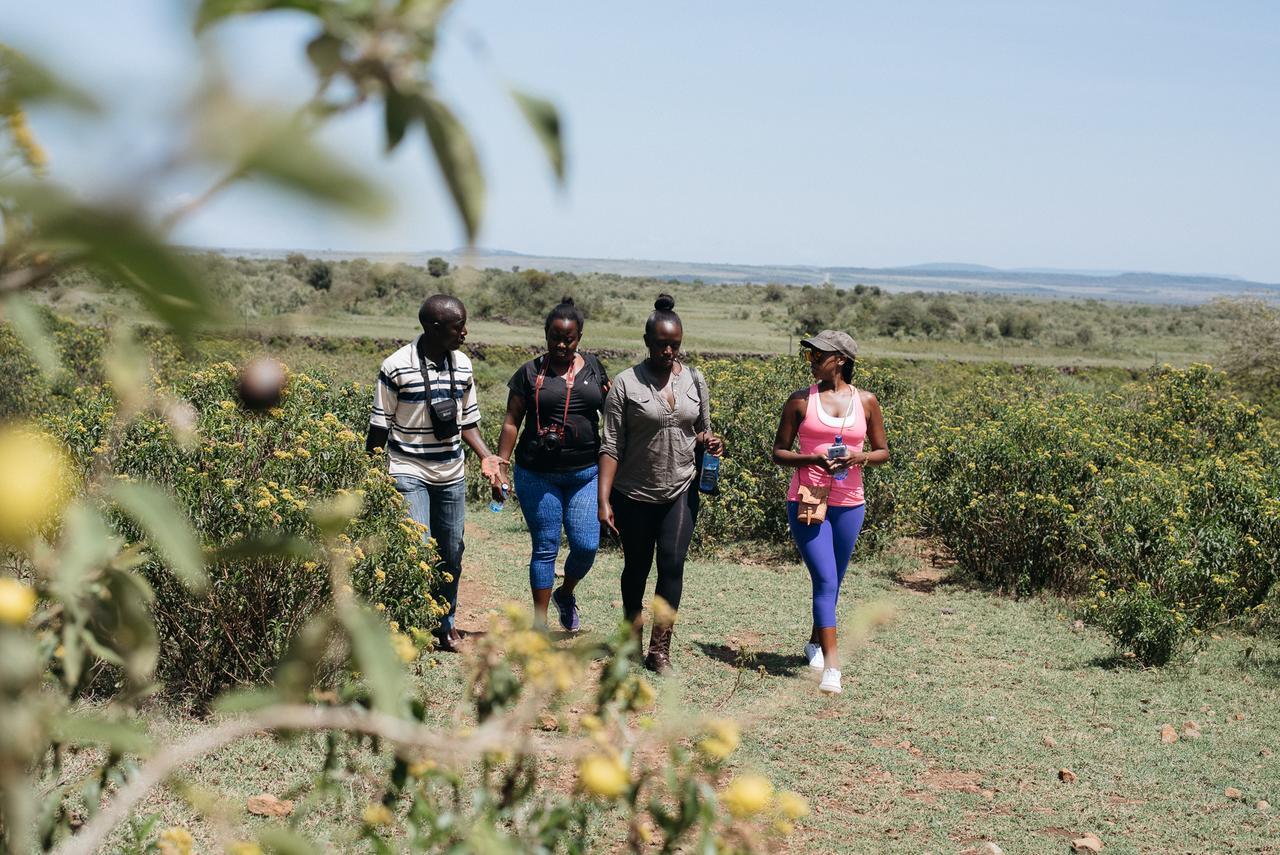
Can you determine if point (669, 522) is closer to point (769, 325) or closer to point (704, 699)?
point (704, 699)

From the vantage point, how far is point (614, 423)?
4641mm

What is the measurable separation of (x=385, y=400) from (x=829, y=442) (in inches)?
71.8

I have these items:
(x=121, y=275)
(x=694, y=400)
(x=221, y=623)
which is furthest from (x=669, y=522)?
(x=121, y=275)

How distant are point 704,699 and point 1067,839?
1.53m

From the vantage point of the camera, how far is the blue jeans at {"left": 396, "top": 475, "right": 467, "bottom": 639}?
4.59 m

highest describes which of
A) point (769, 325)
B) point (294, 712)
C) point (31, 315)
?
point (31, 315)

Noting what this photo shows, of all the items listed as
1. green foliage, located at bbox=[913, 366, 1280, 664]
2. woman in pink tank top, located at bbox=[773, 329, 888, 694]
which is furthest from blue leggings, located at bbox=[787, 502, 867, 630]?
green foliage, located at bbox=[913, 366, 1280, 664]

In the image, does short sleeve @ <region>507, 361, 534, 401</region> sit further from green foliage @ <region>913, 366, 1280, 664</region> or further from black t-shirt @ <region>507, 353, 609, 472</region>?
green foliage @ <region>913, 366, 1280, 664</region>

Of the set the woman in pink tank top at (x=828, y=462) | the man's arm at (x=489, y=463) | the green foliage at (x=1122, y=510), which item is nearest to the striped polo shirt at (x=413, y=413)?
the man's arm at (x=489, y=463)

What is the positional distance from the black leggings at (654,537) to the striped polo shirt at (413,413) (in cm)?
75

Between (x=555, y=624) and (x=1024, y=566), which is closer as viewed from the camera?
(x=555, y=624)

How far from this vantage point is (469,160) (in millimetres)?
440

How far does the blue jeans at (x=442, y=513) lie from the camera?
4590 mm

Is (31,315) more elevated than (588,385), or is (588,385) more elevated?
(31,315)
